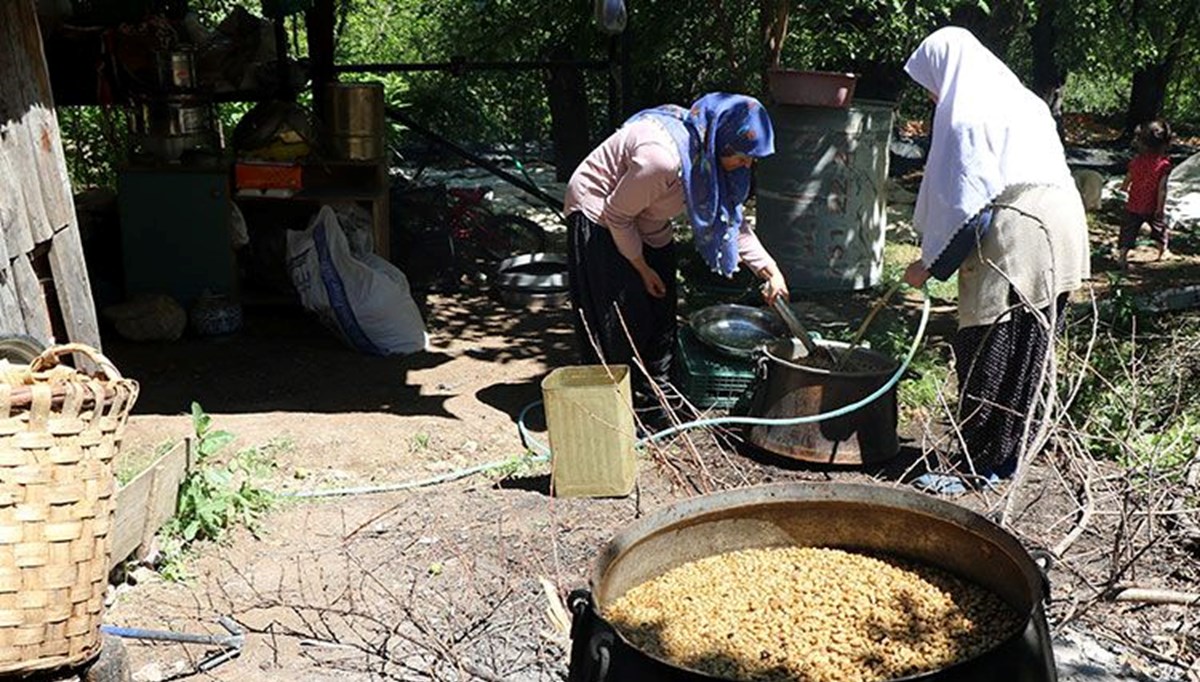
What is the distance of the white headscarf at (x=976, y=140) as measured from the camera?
470cm

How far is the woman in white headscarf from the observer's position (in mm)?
4711

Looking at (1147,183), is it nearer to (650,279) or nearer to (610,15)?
(610,15)

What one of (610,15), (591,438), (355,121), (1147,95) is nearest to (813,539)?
(591,438)

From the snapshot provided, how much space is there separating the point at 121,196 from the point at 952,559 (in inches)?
243

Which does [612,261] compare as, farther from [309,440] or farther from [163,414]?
[163,414]

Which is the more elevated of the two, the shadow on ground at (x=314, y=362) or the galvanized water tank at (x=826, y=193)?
the galvanized water tank at (x=826, y=193)

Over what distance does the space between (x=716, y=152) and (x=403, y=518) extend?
75.7 inches

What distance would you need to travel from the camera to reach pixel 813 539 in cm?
273

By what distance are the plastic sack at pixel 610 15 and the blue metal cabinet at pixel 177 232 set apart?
237 cm

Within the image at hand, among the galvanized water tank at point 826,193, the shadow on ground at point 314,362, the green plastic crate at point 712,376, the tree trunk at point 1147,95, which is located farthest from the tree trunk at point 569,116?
the tree trunk at point 1147,95

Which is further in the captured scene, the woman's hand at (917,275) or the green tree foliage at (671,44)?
the green tree foliage at (671,44)

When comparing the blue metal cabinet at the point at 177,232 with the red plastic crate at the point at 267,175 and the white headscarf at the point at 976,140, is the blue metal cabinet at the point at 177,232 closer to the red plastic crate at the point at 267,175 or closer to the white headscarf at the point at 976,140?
the red plastic crate at the point at 267,175

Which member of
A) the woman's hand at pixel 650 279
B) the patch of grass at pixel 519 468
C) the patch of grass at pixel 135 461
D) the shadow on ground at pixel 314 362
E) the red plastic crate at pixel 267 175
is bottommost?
the shadow on ground at pixel 314 362

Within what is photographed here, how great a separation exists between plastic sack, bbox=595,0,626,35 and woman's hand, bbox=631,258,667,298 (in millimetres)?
1949
